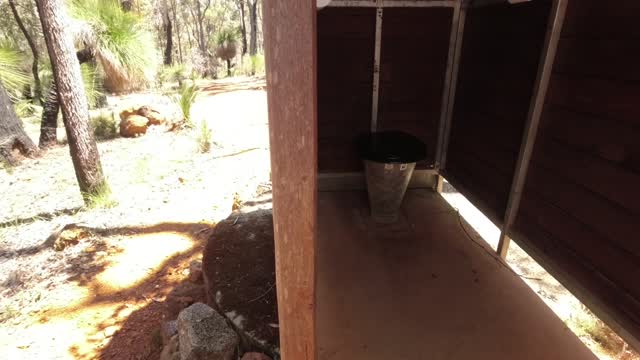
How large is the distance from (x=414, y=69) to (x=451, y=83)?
415mm

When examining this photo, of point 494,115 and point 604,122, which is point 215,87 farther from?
point 604,122

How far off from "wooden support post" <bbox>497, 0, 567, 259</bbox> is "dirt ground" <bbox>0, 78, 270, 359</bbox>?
8.20 ft

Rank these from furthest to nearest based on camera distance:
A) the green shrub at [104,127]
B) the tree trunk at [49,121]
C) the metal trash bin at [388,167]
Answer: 1. the green shrub at [104,127]
2. the tree trunk at [49,121]
3. the metal trash bin at [388,167]

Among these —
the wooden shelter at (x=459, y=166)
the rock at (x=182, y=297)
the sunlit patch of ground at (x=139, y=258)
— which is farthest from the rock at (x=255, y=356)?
the sunlit patch of ground at (x=139, y=258)

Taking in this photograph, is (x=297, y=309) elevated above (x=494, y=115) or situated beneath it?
situated beneath

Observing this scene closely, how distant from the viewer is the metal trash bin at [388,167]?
3.09 metres

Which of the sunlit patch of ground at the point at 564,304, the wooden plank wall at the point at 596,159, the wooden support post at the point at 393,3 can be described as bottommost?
the sunlit patch of ground at the point at 564,304

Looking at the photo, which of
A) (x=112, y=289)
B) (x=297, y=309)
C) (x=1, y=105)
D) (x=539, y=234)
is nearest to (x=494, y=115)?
(x=539, y=234)

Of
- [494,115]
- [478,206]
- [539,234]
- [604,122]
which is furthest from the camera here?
Result: [478,206]

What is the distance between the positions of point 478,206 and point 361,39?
197 centimetres

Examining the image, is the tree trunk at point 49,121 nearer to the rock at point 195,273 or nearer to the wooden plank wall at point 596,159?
the rock at point 195,273

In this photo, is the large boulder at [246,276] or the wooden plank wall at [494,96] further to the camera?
the wooden plank wall at [494,96]

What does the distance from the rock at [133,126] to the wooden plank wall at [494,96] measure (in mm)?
6342

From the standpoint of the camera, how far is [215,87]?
1401 centimetres
